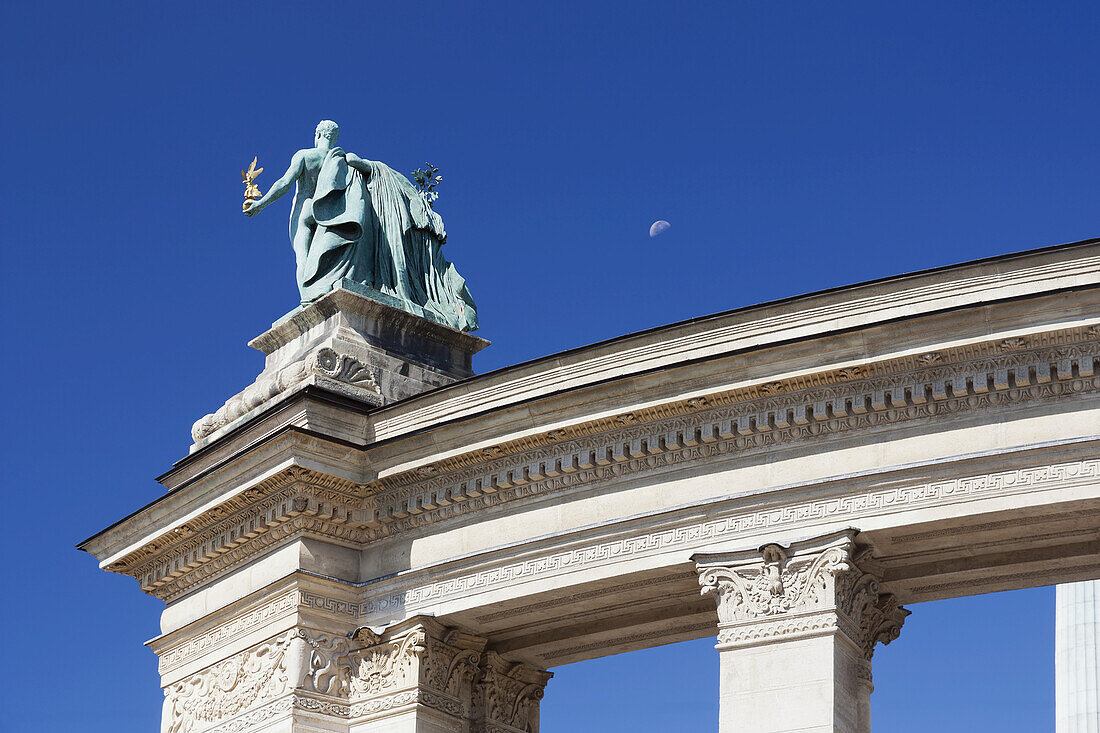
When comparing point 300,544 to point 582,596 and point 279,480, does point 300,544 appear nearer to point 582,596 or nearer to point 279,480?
point 279,480

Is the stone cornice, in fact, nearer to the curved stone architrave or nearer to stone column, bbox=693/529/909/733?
the curved stone architrave

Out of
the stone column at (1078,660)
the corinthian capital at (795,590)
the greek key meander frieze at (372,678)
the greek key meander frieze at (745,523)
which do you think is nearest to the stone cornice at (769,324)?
the greek key meander frieze at (745,523)

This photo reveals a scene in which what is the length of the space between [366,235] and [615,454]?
7.40 meters

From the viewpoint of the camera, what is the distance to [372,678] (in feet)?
82.9

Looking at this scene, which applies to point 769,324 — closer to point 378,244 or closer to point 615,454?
point 615,454

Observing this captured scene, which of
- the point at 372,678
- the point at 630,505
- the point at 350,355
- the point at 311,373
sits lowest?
the point at 372,678

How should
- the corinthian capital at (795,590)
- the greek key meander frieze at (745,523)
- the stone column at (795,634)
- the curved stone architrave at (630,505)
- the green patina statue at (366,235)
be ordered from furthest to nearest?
1. the green patina statue at (366,235)
2. the corinthian capital at (795,590)
3. the curved stone architrave at (630,505)
4. the stone column at (795,634)
5. the greek key meander frieze at (745,523)

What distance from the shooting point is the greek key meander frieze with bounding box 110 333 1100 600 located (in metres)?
21.5

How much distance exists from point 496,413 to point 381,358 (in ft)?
12.2

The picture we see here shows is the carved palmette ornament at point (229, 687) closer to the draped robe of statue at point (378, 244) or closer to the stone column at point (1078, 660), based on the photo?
the draped robe of statue at point (378, 244)

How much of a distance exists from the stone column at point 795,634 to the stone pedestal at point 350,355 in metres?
6.79

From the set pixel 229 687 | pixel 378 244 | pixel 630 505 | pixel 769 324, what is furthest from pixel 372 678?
pixel 378 244

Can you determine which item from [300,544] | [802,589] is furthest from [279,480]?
[802,589]

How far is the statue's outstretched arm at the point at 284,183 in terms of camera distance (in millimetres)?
29984
